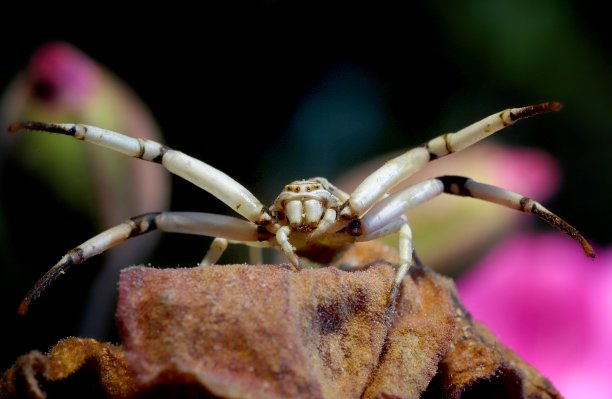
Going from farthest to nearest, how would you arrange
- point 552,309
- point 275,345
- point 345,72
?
point 345,72, point 552,309, point 275,345

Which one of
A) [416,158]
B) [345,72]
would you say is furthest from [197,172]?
[345,72]

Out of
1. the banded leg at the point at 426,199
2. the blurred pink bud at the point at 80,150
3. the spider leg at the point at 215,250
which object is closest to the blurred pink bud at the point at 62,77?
the blurred pink bud at the point at 80,150

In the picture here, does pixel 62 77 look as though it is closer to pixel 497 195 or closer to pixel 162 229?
pixel 162 229

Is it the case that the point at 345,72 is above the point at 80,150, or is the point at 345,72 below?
above

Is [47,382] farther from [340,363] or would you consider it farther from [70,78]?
[70,78]

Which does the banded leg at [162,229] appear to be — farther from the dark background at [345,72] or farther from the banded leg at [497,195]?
the dark background at [345,72]

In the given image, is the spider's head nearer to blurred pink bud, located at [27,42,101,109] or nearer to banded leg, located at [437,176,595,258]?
banded leg, located at [437,176,595,258]

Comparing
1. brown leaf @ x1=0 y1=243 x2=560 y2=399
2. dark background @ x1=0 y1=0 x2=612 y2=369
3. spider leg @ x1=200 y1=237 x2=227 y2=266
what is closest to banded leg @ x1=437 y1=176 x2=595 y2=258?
brown leaf @ x1=0 y1=243 x2=560 y2=399

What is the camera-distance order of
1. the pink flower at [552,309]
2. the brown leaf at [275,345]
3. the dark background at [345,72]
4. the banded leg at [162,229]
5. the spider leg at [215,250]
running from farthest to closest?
the dark background at [345,72] → the pink flower at [552,309] → the spider leg at [215,250] → the banded leg at [162,229] → the brown leaf at [275,345]

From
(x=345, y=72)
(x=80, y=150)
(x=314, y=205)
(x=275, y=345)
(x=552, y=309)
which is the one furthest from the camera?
(x=345, y=72)

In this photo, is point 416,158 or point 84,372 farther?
point 416,158
